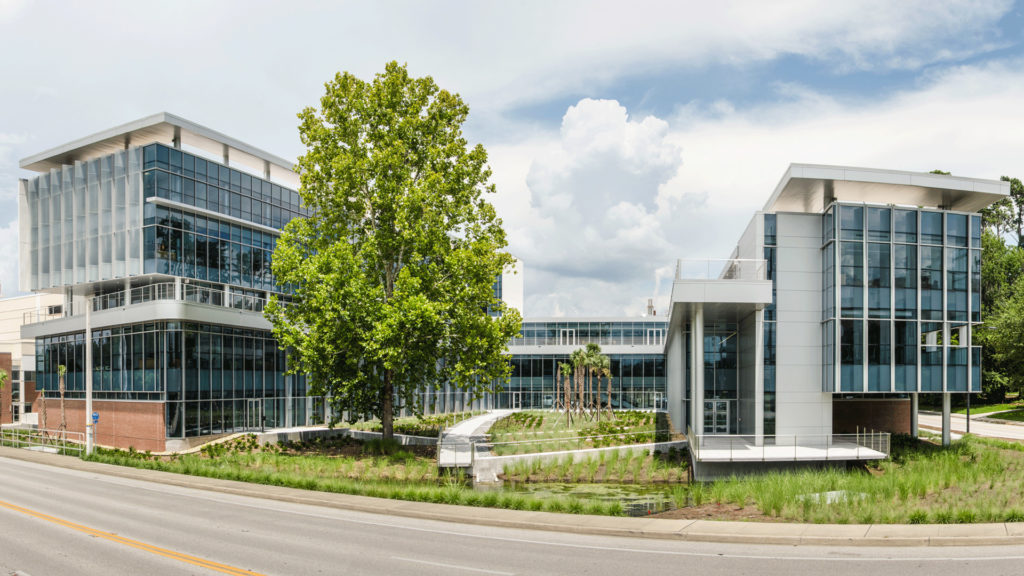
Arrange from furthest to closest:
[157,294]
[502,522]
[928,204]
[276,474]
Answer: [157,294], [928,204], [276,474], [502,522]

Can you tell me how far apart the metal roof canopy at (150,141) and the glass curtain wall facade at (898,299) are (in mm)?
35430

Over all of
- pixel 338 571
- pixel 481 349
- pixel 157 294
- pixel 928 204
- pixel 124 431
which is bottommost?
pixel 124 431

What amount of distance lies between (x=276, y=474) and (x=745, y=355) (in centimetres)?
2390

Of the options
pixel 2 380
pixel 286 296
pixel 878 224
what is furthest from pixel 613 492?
pixel 2 380

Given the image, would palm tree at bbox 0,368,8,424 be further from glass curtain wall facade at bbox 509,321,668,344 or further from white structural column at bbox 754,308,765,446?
white structural column at bbox 754,308,765,446

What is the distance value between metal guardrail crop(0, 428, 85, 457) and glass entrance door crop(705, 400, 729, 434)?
32.0 meters

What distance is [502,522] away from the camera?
1723cm

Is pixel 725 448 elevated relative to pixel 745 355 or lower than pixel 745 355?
lower

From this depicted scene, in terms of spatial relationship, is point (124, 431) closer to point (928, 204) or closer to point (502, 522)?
point (502, 522)

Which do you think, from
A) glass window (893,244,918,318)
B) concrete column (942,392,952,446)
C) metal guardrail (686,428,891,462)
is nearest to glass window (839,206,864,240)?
glass window (893,244,918,318)

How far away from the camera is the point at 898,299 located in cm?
3331

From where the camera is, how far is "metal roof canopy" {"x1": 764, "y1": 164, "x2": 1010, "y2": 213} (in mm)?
31781

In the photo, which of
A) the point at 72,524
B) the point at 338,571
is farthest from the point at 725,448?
the point at 72,524

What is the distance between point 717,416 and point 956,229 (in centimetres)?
1470
